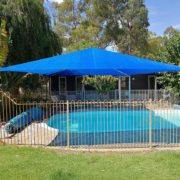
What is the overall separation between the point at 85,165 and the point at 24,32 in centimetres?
1142

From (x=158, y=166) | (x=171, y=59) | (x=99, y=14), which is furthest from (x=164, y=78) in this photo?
(x=99, y=14)

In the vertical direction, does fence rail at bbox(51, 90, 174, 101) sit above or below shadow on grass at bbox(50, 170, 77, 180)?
above

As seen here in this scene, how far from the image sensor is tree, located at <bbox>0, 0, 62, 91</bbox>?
52.3ft

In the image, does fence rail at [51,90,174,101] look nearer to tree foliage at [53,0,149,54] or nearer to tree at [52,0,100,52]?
tree foliage at [53,0,149,54]

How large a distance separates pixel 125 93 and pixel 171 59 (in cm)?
578

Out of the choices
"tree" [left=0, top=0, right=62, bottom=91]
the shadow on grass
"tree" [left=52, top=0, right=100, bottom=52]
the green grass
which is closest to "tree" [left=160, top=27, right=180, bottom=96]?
"tree" [left=0, top=0, right=62, bottom=91]

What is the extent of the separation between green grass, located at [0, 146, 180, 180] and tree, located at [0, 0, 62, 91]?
30.0 ft

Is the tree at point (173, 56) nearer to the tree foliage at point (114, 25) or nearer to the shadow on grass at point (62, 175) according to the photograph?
the shadow on grass at point (62, 175)

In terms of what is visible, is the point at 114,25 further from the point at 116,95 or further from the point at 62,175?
the point at 62,175

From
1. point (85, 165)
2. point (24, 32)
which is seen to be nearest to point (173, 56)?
point (24, 32)

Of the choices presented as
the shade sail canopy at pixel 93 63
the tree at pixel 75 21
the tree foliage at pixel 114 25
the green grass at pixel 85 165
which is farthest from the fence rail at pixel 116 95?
the tree at pixel 75 21

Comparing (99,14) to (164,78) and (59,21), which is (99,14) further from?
(164,78)

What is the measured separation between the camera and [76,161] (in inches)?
279

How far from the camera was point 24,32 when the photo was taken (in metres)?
16.6
